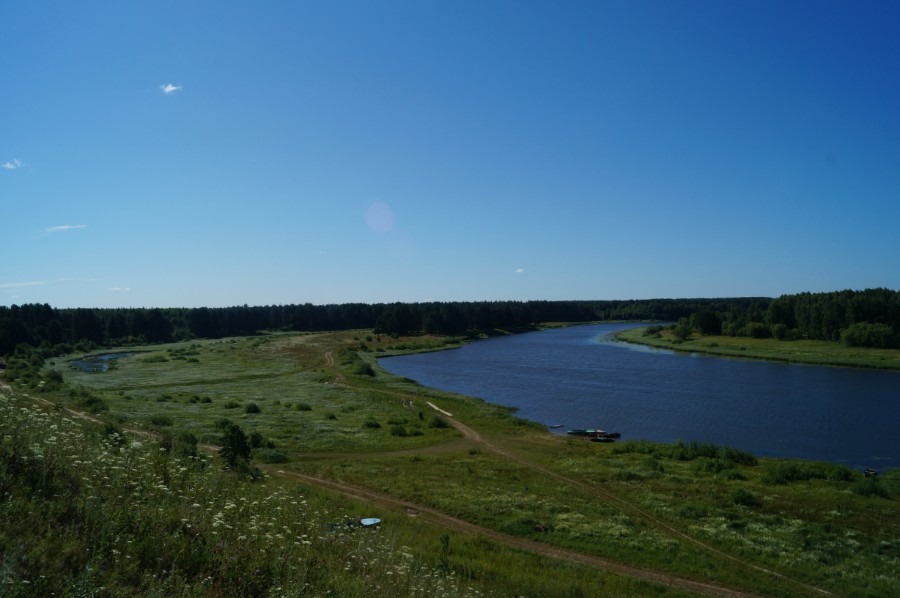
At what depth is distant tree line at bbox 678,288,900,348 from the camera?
362ft

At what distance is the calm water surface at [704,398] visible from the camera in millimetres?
47281

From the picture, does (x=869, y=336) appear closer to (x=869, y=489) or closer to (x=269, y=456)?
(x=869, y=489)

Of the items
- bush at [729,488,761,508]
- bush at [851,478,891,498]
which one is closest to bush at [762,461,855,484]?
bush at [851,478,891,498]

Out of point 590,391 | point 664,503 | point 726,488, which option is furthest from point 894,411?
point 664,503

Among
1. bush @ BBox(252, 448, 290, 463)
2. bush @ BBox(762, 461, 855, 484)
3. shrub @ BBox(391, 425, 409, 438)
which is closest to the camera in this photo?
→ bush @ BBox(762, 461, 855, 484)

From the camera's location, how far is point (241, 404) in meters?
61.9

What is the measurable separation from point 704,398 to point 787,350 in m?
59.4

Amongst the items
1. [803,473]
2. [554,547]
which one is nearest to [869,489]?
[803,473]

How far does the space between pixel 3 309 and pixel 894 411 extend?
194 m

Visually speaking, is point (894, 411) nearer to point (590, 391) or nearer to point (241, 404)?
point (590, 391)

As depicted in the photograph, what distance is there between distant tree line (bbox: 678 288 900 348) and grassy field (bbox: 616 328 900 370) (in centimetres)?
297

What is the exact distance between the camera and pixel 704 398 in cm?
6581

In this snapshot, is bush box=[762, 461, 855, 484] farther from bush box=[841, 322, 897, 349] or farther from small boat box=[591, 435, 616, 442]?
bush box=[841, 322, 897, 349]

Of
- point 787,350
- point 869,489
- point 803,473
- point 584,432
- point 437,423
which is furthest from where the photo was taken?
point 787,350
